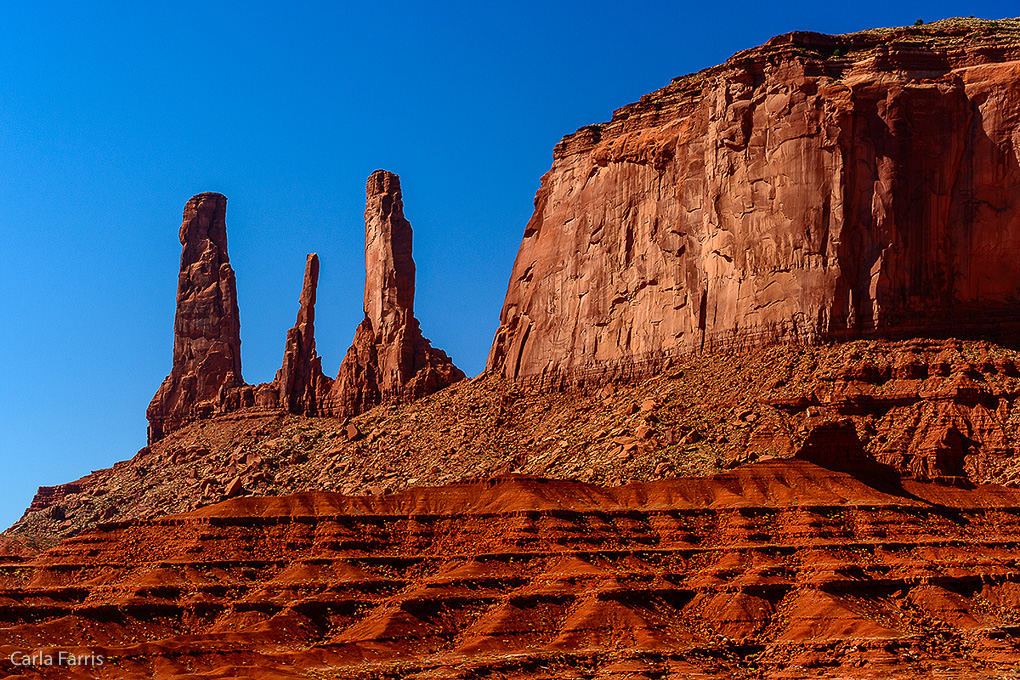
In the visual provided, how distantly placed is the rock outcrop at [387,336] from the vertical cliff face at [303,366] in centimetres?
202

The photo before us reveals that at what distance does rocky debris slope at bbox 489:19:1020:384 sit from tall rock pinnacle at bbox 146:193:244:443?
3962cm

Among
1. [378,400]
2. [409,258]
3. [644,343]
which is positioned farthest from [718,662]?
[409,258]

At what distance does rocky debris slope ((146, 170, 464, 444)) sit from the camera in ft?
394

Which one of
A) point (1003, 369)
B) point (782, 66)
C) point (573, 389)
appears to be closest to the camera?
point (1003, 369)

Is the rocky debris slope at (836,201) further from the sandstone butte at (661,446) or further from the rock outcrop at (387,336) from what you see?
the rock outcrop at (387,336)

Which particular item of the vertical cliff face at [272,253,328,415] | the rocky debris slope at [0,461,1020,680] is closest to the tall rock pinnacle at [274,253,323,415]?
the vertical cliff face at [272,253,328,415]

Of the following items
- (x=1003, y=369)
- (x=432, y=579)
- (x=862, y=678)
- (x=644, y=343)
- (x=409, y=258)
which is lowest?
(x=862, y=678)

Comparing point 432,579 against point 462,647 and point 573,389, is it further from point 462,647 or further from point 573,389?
point 573,389

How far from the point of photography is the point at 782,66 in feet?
324

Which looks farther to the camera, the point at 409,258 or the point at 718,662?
the point at 409,258

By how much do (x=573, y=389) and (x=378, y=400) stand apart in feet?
63.3

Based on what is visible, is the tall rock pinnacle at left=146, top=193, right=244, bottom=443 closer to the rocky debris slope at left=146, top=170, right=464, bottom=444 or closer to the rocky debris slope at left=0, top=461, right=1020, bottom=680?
the rocky debris slope at left=146, top=170, right=464, bottom=444

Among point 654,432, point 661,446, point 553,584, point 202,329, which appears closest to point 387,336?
point 202,329

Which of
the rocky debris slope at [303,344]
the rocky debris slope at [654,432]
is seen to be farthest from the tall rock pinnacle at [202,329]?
the rocky debris slope at [654,432]
